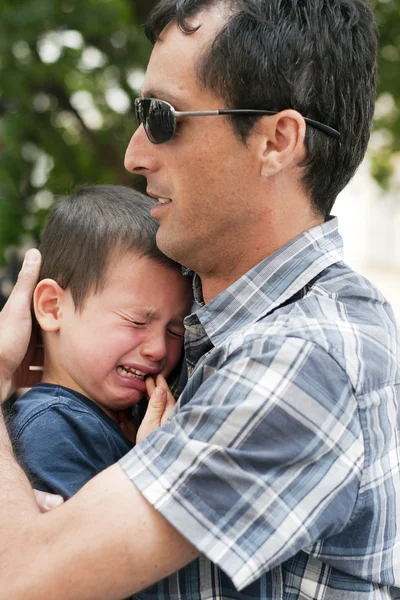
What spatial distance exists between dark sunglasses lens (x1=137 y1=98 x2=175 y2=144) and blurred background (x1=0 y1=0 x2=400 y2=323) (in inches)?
139

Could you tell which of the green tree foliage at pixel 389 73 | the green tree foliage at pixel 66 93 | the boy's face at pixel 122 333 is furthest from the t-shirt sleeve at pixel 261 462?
the green tree foliage at pixel 389 73

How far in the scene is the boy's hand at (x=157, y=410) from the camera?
2.38 meters

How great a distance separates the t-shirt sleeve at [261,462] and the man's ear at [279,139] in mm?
677

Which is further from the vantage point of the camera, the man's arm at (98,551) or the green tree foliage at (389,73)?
the green tree foliage at (389,73)

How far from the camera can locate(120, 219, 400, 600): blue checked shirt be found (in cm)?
180

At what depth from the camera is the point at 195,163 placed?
2.42 meters

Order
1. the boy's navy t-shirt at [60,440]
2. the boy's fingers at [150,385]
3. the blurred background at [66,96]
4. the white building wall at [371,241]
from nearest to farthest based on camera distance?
the boy's navy t-shirt at [60,440] < the boy's fingers at [150,385] < the blurred background at [66,96] < the white building wall at [371,241]

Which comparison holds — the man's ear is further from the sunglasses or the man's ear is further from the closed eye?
Result: the closed eye

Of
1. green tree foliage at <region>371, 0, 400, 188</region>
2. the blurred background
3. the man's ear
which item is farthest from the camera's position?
green tree foliage at <region>371, 0, 400, 188</region>

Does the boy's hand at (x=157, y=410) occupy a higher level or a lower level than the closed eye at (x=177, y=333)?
lower

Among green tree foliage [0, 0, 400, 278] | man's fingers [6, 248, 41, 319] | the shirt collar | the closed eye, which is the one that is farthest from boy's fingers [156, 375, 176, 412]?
green tree foliage [0, 0, 400, 278]

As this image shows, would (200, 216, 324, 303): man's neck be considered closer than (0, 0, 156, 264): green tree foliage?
Yes

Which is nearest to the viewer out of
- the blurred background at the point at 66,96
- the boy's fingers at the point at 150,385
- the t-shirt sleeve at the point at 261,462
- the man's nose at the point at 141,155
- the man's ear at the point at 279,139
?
the t-shirt sleeve at the point at 261,462

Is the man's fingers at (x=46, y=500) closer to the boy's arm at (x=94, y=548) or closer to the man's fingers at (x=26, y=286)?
the boy's arm at (x=94, y=548)
